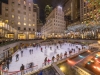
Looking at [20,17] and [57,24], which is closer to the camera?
[20,17]

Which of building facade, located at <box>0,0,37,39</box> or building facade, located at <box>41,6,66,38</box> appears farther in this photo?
building facade, located at <box>41,6,66,38</box>

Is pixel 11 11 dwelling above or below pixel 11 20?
above

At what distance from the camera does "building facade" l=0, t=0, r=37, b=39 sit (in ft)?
158

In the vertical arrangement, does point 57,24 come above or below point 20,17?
below

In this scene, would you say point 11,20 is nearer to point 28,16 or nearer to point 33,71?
point 28,16

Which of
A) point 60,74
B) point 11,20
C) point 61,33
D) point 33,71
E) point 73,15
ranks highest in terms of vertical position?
point 73,15

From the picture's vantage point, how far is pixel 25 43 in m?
42.3

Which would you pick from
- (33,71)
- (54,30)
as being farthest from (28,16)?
(33,71)

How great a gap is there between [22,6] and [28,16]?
6660 millimetres

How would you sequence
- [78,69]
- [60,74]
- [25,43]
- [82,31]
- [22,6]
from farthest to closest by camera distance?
[82,31] < [22,6] < [25,43] < [78,69] < [60,74]

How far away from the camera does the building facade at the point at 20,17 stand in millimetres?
48250

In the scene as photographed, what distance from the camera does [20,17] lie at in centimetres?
5191

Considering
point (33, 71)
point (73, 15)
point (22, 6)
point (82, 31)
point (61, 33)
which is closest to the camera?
point (33, 71)

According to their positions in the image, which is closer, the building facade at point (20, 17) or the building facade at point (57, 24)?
the building facade at point (20, 17)
